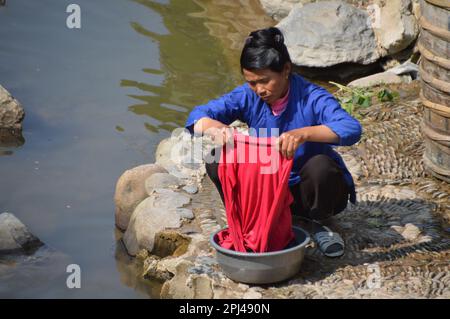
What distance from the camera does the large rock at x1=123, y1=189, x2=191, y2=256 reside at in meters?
5.48

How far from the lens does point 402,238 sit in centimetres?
515

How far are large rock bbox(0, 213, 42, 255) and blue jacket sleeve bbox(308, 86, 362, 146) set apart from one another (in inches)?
85.9

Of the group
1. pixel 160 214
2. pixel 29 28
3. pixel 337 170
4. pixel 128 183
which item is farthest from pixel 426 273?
pixel 29 28

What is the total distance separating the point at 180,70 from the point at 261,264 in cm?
477

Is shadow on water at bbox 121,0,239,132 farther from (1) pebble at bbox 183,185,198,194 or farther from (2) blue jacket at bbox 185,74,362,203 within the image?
(2) blue jacket at bbox 185,74,362,203

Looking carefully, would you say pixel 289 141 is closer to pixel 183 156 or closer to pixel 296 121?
pixel 296 121

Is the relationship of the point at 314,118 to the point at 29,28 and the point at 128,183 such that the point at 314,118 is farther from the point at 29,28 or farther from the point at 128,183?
the point at 29,28

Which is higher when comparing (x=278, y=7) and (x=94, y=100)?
(x=278, y=7)

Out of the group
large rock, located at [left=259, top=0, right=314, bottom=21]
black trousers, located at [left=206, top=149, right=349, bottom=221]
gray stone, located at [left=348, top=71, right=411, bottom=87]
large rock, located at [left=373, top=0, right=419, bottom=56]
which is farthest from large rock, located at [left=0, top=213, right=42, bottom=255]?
large rock, located at [left=259, top=0, right=314, bottom=21]

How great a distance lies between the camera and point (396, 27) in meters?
8.50

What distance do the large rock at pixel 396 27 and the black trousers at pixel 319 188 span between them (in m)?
3.90

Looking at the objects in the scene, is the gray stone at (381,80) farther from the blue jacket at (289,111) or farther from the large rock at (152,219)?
the blue jacket at (289,111)

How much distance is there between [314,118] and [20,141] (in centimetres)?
349

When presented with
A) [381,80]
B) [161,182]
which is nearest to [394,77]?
[381,80]
